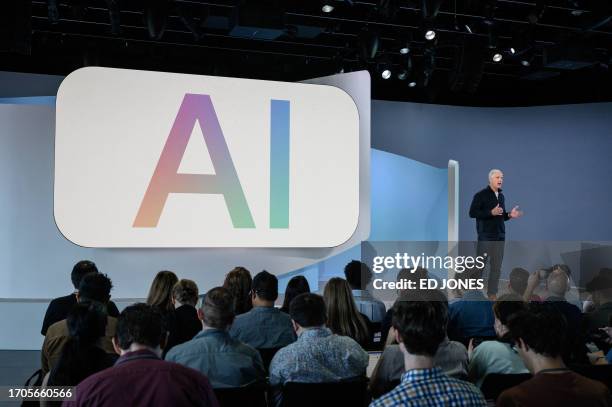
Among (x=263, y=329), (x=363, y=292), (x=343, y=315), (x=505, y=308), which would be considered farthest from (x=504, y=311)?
(x=363, y=292)

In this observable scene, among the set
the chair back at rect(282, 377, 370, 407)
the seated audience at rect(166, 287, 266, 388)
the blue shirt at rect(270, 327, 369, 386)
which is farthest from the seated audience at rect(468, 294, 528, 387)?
the seated audience at rect(166, 287, 266, 388)

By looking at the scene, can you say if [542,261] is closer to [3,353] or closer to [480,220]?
[480,220]

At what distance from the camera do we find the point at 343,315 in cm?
381

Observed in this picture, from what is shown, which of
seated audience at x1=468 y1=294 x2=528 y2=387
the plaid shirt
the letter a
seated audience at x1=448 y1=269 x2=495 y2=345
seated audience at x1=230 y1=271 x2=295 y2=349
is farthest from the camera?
the letter a

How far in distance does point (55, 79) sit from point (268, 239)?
4545 millimetres

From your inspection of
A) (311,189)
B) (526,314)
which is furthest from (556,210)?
(526,314)

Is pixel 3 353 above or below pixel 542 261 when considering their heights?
below

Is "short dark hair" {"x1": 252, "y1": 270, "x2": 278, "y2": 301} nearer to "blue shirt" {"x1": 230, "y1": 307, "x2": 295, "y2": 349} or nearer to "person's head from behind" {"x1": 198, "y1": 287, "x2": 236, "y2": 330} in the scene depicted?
"blue shirt" {"x1": 230, "y1": 307, "x2": 295, "y2": 349}

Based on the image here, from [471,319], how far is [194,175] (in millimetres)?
3508

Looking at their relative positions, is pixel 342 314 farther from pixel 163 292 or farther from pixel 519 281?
pixel 519 281

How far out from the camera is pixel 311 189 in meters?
7.21

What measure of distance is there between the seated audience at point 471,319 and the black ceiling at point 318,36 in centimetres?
401

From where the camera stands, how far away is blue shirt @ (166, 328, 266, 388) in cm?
273

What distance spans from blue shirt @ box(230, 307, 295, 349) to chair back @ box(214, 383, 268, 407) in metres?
0.98
